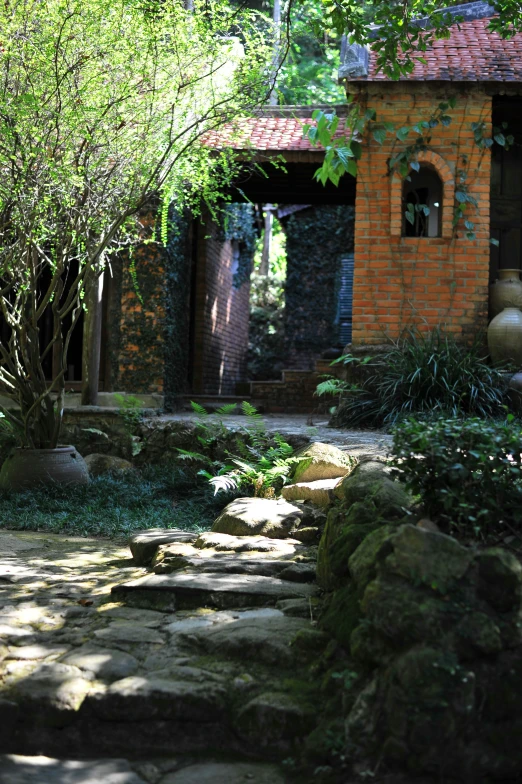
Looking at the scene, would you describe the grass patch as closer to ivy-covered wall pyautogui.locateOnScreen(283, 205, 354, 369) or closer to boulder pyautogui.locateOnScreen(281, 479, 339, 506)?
boulder pyautogui.locateOnScreen(281, 479, 339, 506)

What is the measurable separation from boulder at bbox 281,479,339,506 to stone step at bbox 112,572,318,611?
141cm

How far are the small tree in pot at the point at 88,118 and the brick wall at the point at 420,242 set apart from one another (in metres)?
2.05

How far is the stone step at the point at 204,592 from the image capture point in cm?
335

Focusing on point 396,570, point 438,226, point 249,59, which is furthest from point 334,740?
point 438,226

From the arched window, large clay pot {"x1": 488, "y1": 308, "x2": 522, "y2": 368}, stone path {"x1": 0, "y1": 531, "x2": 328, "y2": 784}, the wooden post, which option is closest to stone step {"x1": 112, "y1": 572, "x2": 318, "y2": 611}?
stone path {"x1": 0, "y1": 531, "x2": 328, "y2": 784}

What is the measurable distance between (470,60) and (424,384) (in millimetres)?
3872

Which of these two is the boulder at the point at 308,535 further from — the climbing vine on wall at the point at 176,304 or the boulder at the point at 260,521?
the climbing vine on wall at the point at 176,304

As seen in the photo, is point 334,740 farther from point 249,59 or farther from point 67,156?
point 249,59

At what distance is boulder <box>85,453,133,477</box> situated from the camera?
7.34 m

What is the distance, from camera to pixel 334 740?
234 cm

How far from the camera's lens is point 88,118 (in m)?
5.92

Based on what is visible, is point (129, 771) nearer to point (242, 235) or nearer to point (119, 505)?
point (119, 505)

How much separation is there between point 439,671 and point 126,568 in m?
2.33

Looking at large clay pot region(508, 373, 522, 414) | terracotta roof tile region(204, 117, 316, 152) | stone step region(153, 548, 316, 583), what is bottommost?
stone step region(153, 548, 316, 583)
